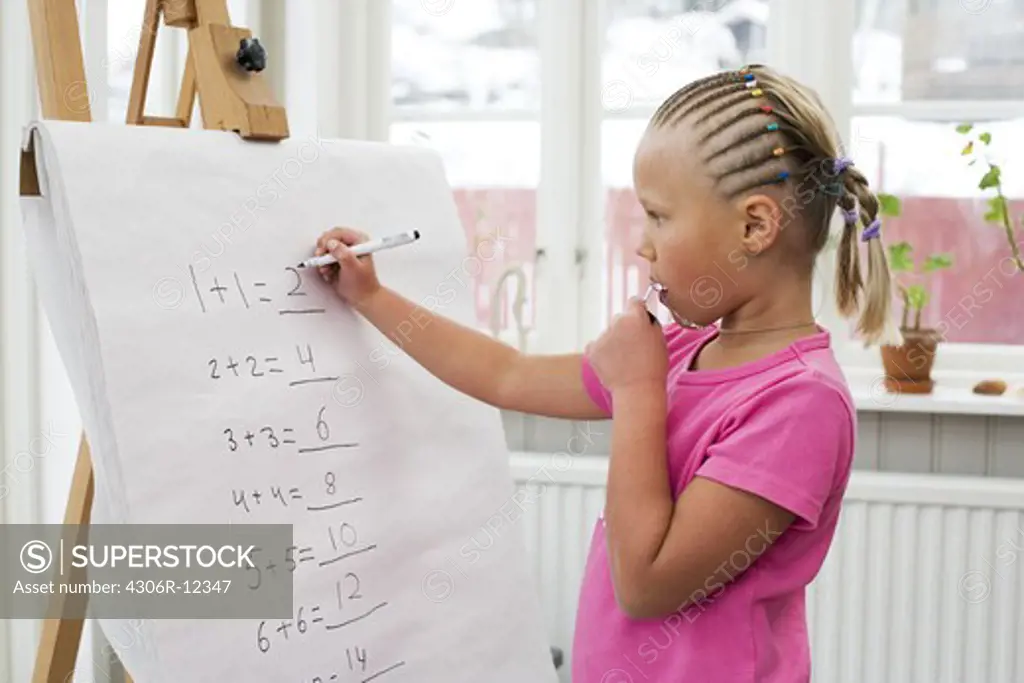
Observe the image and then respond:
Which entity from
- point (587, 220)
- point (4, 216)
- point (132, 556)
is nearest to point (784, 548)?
point (132, 556)

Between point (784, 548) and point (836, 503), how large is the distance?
0.24ft

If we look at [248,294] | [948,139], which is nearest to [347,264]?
[248,294]

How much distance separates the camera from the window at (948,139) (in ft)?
7.11

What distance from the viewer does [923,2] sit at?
2.19 metres

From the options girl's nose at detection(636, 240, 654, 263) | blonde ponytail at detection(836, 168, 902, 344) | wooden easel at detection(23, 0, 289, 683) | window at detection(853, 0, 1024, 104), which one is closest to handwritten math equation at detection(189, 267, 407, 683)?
wooden easel at detection(23, 0, 289, 683)

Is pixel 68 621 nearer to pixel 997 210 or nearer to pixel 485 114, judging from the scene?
pixel 485 114

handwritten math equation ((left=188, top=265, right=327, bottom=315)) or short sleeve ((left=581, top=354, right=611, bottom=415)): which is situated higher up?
handwritten math equation ((left=188, top=265, right=327, bottom=315))

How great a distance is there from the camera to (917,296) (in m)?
2.11

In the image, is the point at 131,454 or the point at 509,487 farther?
the point at 509,487

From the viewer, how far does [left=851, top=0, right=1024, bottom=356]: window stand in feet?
7.11

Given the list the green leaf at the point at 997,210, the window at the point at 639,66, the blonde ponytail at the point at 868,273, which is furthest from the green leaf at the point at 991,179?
the blonde ponytail at the point at 868,273

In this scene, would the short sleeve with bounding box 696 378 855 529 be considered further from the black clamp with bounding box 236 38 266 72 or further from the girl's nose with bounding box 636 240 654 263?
the black clamp with bounding box 236 38 266 72

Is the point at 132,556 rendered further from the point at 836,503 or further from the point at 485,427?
the point at 836,503

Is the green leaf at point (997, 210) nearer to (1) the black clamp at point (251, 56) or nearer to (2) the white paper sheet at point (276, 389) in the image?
(2) the white paper sheet at point (276, 389)
